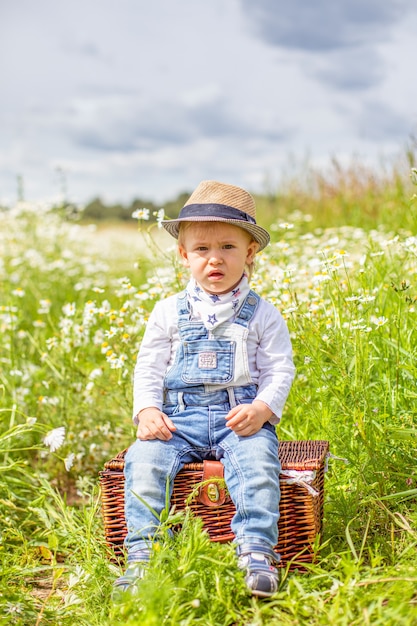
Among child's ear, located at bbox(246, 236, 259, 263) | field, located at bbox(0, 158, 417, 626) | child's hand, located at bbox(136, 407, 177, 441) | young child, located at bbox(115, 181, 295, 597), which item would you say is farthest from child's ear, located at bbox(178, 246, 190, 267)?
child's hand, located at bbox(136, 407, 177, 441)

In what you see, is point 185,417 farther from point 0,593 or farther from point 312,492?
point 0,593

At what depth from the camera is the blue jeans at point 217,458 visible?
250 cm

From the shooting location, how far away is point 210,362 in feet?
9.07

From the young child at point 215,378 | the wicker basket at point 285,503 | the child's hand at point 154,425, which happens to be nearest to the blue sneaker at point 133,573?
the young child at point 215,378

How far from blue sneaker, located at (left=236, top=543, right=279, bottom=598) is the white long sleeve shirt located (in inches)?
19.2

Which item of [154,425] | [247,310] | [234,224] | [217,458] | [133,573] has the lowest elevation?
[133,573]

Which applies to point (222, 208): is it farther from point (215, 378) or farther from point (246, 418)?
point (246, 418)

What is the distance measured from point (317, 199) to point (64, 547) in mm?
7795

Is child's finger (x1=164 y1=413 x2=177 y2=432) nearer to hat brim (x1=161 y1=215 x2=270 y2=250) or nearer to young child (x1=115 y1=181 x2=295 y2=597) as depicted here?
young child (x1=115 y1=181 x2=295 y2=597)

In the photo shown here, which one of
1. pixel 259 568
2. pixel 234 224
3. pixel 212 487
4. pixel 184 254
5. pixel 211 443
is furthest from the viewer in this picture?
pixel 184 254

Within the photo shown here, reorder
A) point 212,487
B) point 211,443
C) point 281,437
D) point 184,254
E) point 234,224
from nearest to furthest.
Answer: 1. point 212,487
2. point 211,443
3. point 234,224
4. point 184,254
5. point 281,437

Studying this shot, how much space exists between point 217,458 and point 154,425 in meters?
0.25

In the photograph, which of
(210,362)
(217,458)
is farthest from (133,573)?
(210,362)

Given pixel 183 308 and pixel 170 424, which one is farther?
pixel 183 308
